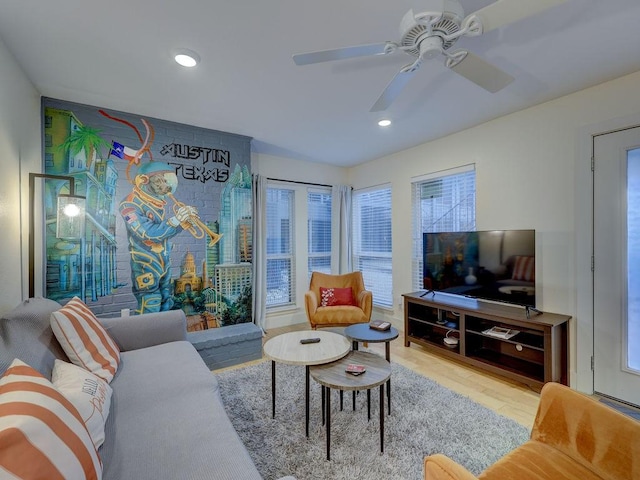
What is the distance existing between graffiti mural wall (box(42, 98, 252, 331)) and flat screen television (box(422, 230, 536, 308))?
2.18 m

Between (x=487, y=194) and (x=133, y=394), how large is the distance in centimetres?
339

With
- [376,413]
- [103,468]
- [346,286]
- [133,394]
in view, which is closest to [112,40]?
[133,394]

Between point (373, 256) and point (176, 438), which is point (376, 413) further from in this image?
point (373, 256)

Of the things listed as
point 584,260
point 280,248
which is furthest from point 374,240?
point 584,260

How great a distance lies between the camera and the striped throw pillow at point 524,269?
252 centimetres

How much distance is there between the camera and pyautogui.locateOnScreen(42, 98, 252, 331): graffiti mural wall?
254 centimetres

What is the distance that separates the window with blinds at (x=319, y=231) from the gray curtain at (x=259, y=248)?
0.84 meters

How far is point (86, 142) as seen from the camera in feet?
8.58

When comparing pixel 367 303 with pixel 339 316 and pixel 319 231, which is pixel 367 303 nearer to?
pixel 339 316

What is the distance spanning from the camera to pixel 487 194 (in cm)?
304

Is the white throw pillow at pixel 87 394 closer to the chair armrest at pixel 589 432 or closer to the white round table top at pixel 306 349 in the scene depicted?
the white round table top at pixel 306 349

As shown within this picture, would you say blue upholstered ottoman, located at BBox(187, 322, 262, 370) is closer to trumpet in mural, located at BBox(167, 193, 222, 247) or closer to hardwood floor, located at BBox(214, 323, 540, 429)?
hardwood floor, located at BBox(214, 323, 540, 429)

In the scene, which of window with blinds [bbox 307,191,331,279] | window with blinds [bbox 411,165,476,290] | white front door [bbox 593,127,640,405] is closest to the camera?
white front door [bbox 593,127,640,405]

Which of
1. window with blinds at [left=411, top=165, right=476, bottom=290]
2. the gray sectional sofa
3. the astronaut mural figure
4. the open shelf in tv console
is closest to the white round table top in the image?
the gray sectional sofa
